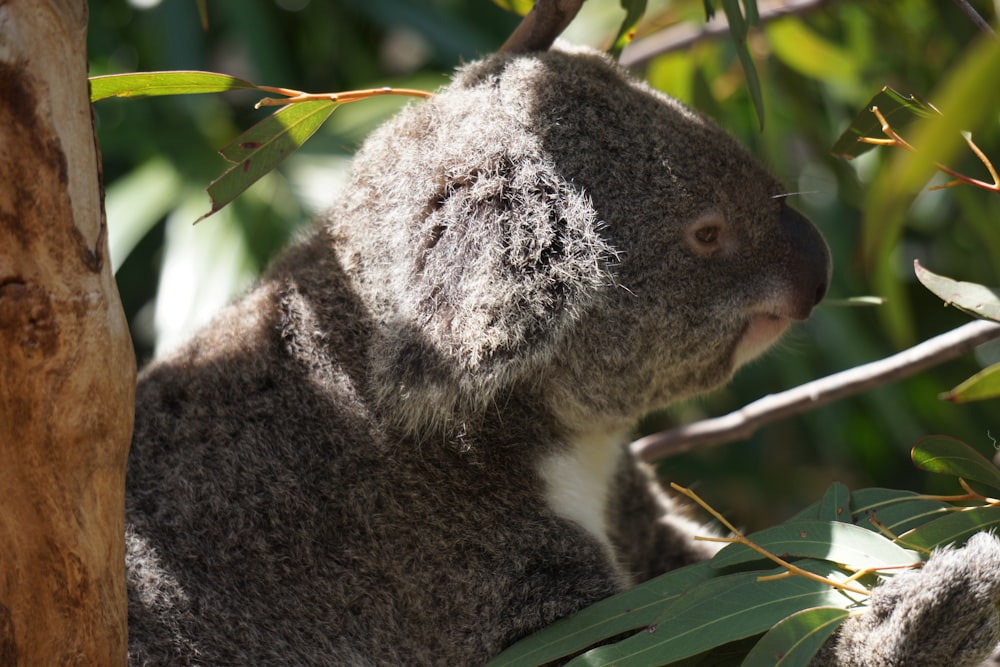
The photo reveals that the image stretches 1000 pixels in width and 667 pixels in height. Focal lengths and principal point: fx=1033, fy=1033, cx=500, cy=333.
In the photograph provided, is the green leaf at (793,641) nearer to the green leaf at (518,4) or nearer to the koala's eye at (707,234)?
the koala's eye at (707,234)

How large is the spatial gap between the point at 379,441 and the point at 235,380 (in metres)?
0.32

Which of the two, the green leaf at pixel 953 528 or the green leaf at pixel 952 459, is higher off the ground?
the green leaf at pixel 952 459

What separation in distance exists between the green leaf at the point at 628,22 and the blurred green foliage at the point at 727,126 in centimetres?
67

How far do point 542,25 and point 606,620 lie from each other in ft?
3.87

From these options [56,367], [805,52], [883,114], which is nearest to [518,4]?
[883,114]

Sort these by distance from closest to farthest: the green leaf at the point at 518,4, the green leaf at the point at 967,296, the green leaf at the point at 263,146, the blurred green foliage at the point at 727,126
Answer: the green leaf at the point at 967,296
the green leaf at the point at 263,146
the green leaf at the point at 518,4
the blurred green foliage at the point at 727,126

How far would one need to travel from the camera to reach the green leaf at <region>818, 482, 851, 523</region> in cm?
179

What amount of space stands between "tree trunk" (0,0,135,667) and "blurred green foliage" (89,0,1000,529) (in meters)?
1.83

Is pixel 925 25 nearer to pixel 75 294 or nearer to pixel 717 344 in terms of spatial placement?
pixel 717 344

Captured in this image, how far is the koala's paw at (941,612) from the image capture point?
155 cm

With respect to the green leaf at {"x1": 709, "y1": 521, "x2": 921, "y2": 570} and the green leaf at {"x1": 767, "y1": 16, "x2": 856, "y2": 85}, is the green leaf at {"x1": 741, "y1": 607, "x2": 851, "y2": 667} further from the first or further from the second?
the green leaf at {"x1": 767, "y1": 16, "x2": 856, "y2": 85}

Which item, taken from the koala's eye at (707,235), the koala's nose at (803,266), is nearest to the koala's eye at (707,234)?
the koala's eye at (707,235)

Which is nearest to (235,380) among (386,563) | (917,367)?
(386,563)

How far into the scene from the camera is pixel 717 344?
6.91 feet
